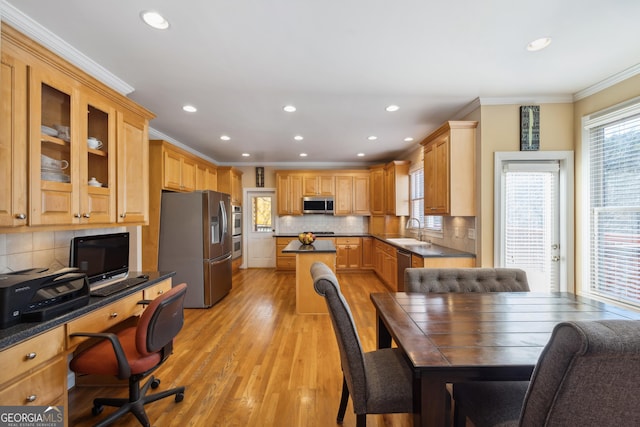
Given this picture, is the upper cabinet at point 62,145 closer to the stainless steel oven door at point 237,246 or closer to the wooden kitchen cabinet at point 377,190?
the stainless steel oven door at point 237,246

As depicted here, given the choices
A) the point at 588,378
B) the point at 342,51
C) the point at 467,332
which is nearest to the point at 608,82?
the point at 342,51

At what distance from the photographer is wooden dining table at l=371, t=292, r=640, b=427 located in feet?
3.48

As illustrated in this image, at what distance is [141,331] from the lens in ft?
5.43

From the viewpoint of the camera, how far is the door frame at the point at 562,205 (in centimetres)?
299

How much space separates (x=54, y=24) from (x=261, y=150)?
3.71 metres

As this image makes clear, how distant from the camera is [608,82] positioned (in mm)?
2594

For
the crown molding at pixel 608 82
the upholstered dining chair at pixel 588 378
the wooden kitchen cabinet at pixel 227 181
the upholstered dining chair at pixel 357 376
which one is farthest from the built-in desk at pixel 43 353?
the crown molding at pixel 608 82

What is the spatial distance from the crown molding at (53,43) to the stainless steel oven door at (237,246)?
3.78 m

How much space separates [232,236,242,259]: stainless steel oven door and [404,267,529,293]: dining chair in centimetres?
462

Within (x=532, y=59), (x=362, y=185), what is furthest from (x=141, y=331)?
(x=362, y=185)

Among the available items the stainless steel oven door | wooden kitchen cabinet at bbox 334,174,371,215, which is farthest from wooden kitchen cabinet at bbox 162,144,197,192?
wooden kitchen cabinet at bbox 334,174,371,215

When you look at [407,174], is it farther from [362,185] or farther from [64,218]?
[64,218]

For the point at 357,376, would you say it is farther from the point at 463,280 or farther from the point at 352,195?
the point at 352,195

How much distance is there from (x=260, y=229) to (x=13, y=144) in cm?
545
